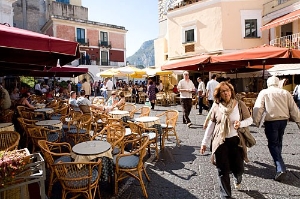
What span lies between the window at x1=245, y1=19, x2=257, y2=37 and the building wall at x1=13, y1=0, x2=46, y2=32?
32.3 metres

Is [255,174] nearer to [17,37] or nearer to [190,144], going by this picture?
[190,144]

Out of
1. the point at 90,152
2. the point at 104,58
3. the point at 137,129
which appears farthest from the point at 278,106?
the point at 104,58

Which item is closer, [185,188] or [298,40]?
[185,188]

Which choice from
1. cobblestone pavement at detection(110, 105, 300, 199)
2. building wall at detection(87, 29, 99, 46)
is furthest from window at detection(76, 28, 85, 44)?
cobblestone pavement at detection(110, 105, 300, 199)

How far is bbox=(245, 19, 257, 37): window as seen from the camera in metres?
15.0

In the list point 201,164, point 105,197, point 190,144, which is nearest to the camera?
point 105,197

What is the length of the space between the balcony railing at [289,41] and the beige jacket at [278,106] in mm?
10507

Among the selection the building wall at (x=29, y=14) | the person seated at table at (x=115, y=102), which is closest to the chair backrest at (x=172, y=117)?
the person seated at table at (x=115, y=102)

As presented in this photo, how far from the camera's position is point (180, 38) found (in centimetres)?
1723

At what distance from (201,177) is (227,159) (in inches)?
41.1

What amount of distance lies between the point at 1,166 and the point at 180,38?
16.5 m

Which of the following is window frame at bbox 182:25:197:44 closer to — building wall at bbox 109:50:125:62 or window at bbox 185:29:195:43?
window at bbox 185:29:195:43

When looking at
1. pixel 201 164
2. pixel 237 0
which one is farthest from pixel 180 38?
pixel 201 164

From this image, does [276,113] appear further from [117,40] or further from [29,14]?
[29,14]
